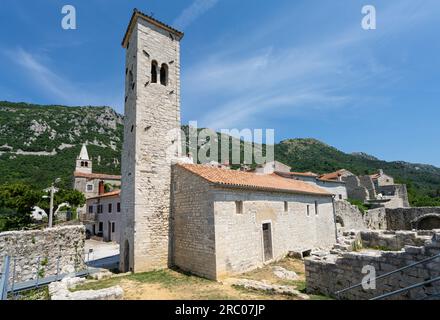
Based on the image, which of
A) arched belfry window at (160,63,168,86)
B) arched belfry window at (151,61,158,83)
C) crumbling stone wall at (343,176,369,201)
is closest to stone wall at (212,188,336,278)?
arched belfry window at (160,63,168,86)

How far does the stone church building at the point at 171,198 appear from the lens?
11844mm

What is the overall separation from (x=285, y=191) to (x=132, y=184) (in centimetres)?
939

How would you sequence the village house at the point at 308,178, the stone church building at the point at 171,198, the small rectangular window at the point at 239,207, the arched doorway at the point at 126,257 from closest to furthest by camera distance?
the stone church building at the point at 171,198
the small rectangular window at the point at 239,207
the arched doorway at the point at 126,257
the village house at the point at 308,178

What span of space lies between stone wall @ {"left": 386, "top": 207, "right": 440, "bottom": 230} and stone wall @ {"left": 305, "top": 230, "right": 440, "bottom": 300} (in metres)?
26.0

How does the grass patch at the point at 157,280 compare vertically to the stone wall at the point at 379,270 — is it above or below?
below

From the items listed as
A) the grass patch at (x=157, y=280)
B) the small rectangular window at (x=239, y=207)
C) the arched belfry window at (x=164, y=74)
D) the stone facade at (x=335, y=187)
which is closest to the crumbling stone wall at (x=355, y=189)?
the stone facade at (x=335, y=187)

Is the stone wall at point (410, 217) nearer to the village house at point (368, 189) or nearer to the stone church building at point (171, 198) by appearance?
the village house at point (368, 189)

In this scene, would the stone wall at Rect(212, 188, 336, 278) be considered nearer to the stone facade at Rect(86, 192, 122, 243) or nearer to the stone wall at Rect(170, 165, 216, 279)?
the stone wall at Rect(170, 165, 216, 279)

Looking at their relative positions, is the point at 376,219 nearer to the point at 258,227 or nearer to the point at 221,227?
the point at 258,227

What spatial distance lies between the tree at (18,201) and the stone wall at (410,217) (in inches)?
1639

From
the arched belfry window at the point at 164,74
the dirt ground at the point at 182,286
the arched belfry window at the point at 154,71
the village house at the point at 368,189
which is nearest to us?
the dirt ground at the point at 182,286

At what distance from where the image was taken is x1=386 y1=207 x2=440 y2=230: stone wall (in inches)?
1153

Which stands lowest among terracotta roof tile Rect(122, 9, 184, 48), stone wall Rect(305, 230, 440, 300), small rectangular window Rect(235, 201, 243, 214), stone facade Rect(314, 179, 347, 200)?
stone wall Rect(305, 230, 440, 300)
